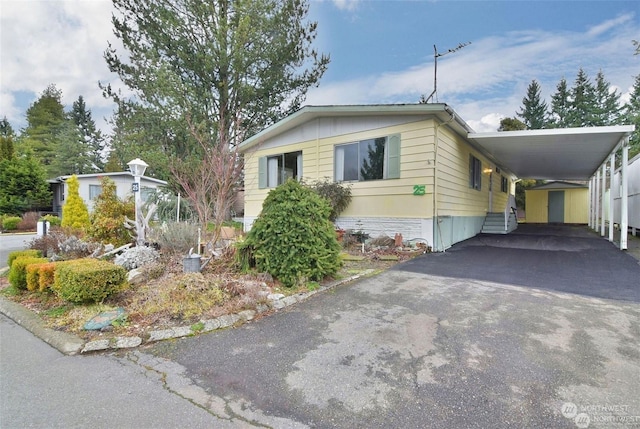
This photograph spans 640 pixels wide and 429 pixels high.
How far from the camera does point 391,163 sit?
353 inches

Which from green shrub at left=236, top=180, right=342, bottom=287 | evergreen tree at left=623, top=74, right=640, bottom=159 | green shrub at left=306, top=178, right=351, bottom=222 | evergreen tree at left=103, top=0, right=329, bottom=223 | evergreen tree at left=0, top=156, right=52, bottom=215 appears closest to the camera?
green shrub at left=236, top=180, right=342, bottom=287

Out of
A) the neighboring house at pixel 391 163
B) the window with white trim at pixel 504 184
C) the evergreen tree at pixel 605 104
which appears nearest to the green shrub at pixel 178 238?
the neighboring house at pixel 391 163

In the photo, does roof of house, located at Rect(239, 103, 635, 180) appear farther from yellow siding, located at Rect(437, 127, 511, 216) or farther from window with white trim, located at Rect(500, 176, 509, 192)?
window with white trim, located at Rect(500, 176, 509, 192)

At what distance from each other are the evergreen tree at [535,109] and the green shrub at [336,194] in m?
36.8

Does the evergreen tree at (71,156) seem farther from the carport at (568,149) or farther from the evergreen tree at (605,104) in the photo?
the evergreen tree at (605,104)

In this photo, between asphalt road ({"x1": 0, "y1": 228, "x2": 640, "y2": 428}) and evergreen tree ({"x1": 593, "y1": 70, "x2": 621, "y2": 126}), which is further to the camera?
evergreen tree ({"x1": 593, "y1": 70, "x2": 621, "y2": 126})

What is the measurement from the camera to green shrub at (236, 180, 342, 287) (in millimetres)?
5082

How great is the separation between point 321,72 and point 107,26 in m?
10.6

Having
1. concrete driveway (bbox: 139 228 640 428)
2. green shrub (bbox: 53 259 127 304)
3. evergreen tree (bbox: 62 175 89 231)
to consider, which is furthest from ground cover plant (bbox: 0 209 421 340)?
evergreen tree (bbox: 62 175 89 231)

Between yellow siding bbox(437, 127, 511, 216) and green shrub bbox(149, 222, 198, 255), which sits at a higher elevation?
yellow siding bbox(437, 127, 511, 216)

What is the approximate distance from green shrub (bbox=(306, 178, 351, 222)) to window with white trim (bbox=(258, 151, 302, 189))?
173 cm

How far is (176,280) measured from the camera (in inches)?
172

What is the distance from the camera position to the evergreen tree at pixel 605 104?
32469 millimetres

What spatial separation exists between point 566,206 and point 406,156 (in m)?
18.0
